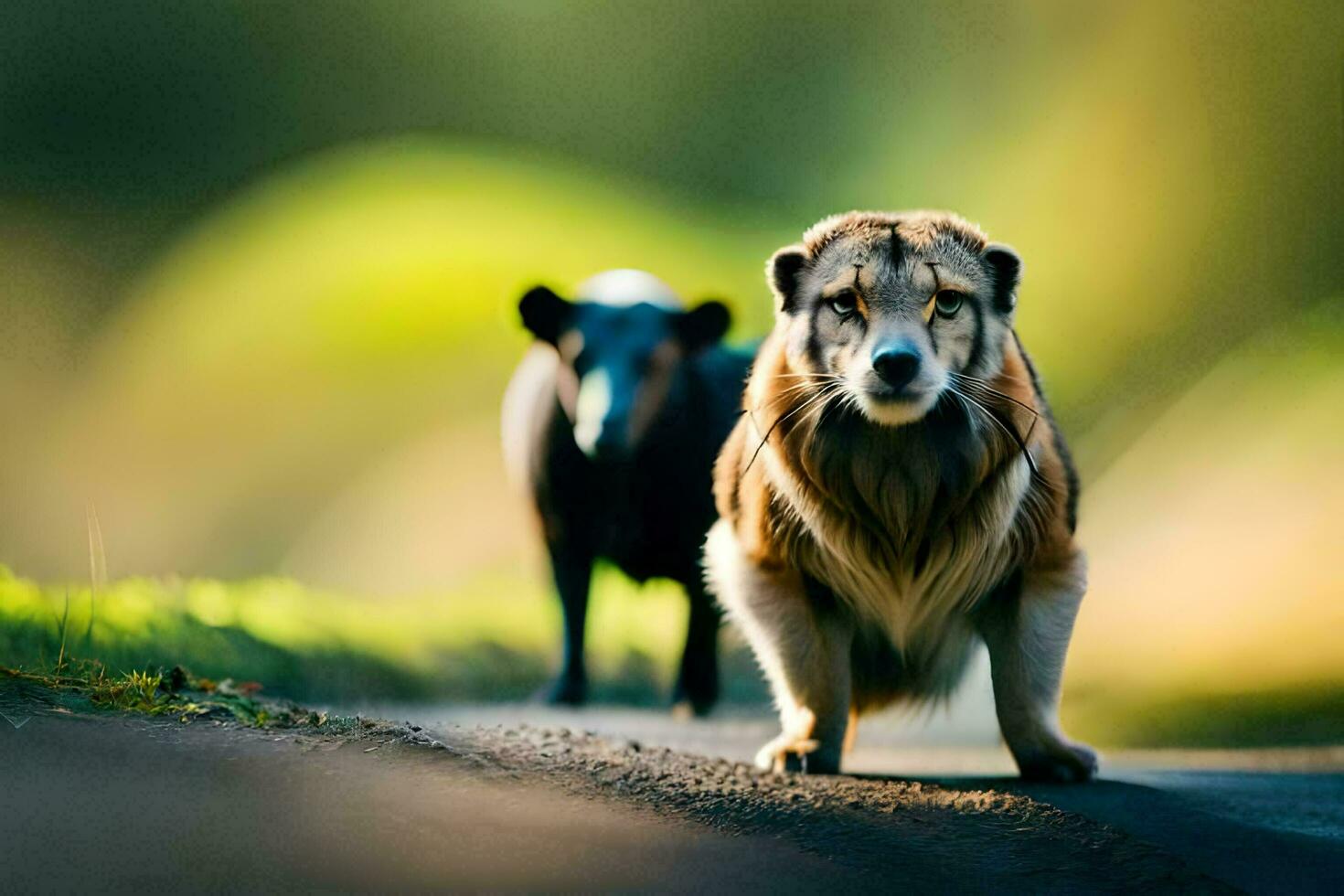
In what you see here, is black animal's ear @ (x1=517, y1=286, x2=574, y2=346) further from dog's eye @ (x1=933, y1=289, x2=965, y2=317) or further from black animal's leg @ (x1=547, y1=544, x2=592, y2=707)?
dog's eye @ (x1=933, y1=289, x2=965, y2=317)

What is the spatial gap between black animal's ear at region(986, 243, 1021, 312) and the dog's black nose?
1.61 feet

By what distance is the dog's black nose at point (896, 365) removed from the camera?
11.2 feet

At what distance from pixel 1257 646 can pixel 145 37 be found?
628 cm

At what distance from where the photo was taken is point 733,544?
4.21 meters

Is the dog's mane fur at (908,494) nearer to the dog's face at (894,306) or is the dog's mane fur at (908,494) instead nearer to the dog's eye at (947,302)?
the dog's face at (894,306)

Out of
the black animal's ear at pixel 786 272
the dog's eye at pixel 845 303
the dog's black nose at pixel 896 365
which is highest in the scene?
the black animal's ear at pixel 786 272

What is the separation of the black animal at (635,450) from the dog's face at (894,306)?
2.38 metres

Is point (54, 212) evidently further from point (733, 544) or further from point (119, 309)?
point (733, 544)

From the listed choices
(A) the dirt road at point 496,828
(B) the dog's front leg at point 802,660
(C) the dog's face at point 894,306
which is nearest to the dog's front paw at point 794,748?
(B) the dog's front leg at point 802,660

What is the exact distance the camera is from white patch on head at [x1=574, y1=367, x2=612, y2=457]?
594 centimetres

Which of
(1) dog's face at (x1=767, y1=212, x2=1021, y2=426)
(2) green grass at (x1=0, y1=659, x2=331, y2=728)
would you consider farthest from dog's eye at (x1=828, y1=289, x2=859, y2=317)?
(2) green grass at (x1=0, y1=659, x2=331, y2=728)

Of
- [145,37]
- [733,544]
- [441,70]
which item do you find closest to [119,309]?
[145,37]

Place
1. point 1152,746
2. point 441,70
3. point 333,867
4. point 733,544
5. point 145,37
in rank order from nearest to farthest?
point 333,867, point 733,544, point 1152,746, point 145,37, point 441,70

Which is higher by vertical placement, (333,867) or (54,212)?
(54,212)
